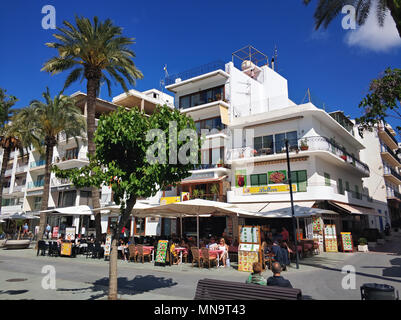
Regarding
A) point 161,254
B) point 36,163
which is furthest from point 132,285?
point 36,163

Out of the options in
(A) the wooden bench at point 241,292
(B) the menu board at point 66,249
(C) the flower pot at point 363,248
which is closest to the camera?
(A) the wooden bench at point 241,292

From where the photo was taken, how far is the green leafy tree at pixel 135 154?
718 centimetres

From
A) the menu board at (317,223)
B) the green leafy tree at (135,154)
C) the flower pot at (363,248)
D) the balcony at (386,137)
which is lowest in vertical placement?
the flower pot at (363,248)

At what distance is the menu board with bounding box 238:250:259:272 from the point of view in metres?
12.8

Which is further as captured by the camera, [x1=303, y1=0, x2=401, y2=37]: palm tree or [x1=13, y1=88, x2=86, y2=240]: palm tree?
[x1=13, y1=88, x2=86, y2=240]: palm tree

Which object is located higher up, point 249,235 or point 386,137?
point 386,137

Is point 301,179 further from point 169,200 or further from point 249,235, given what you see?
point 169,200

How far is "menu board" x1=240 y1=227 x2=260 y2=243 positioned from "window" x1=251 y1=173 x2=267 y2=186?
1188cm

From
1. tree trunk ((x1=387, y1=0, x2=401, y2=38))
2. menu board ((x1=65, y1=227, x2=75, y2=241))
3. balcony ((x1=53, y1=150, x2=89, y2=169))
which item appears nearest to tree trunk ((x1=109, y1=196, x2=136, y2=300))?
tree trunk ((x1=387, y1=0, x2=401, y2=38))

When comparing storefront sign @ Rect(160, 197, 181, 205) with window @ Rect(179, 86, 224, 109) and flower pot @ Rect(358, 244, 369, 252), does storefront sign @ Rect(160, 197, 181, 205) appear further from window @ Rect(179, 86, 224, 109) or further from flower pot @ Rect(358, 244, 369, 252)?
flower pot @ Rect(358, 244, 369, 252)

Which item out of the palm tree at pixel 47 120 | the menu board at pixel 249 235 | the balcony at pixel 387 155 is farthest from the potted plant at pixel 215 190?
the balcony at pixel 387 155

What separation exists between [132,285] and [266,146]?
19.3 meters

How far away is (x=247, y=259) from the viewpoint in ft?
42.6

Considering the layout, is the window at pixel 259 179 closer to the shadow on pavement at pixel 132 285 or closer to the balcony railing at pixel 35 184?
the shadow on pavement at pixel 132 285
